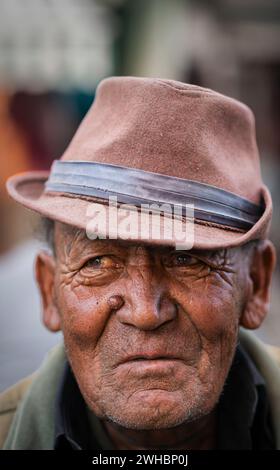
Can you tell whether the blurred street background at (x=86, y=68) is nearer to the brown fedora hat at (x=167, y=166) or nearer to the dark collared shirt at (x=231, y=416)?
the dark collared shirt at (x=231, y=416)

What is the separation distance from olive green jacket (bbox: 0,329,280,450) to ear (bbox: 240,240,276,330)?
0.75ft

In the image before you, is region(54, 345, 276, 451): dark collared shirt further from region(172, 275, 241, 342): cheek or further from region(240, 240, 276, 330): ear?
region(172, 275, 241, 342): cheek

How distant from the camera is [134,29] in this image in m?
9.12

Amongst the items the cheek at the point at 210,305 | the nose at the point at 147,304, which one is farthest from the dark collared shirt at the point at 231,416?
the nose at the point at 147,304

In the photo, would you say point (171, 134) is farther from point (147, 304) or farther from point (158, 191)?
point (147, 304)

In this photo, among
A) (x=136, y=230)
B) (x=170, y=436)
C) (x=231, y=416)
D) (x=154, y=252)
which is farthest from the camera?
(x=231, y=416)

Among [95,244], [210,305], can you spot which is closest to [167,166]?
[95,244]

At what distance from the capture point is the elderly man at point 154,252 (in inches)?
77.7

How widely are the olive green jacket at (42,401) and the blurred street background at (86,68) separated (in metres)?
2.29

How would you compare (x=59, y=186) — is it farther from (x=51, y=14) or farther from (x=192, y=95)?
(x=51, y=14)

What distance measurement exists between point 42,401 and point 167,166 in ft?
3.51

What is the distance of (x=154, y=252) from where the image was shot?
6.63 ft

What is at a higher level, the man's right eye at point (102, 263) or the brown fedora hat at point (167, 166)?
the brown fedora hat at point (167, 166)

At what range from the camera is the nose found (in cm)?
192
